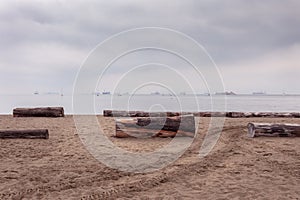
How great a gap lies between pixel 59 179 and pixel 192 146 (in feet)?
16.4

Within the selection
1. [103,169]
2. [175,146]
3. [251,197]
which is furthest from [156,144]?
[251,197]

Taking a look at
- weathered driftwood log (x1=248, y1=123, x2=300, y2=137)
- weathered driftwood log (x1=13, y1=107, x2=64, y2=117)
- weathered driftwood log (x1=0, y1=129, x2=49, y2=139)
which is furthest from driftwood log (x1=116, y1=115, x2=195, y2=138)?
weathered driftwood log (x1=13, y1=107, x2=64, y2=117)

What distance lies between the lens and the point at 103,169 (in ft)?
24.0

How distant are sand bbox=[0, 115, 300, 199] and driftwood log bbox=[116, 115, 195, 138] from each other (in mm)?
1645

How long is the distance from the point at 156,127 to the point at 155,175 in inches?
212

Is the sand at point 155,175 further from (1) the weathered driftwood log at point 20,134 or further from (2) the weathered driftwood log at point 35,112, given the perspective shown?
(2) the weathered driftwood log at point 35,112

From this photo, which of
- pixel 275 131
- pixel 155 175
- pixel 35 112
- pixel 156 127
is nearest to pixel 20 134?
pixel 156 127

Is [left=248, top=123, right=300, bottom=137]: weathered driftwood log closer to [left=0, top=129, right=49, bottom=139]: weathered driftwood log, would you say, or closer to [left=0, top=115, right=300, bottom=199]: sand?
[left=0, top=115, right=300, bottom=199]: sand

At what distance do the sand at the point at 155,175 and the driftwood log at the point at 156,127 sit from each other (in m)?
1.65

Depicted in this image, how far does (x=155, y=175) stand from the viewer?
22.6 ft

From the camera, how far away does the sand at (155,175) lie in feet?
18.6

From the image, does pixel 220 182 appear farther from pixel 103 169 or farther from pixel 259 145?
pixel 259 145

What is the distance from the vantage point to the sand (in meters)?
5.67

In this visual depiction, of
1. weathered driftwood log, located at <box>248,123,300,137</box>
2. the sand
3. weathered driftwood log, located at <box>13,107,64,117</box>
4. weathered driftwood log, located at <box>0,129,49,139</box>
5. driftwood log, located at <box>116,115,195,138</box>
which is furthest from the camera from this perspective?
weathered driftwood log, located at <box>13,107,64,117</box>
